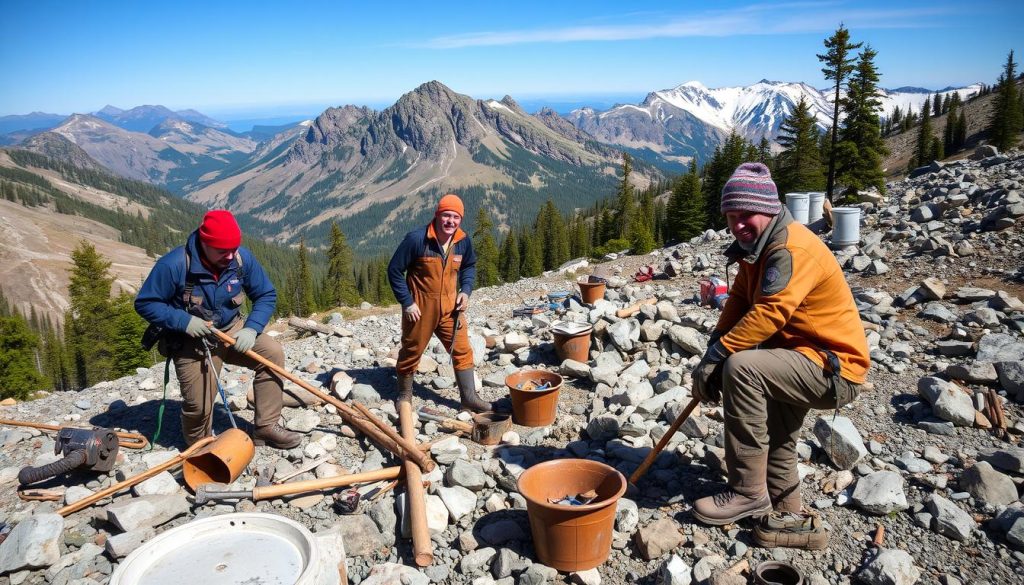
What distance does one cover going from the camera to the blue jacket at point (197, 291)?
5.01 meters

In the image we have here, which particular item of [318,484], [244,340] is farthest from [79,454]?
→ [318,484]

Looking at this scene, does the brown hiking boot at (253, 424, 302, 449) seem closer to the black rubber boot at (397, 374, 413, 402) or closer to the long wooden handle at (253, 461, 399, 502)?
the long wooden handle at (253, 461, 399, 502)

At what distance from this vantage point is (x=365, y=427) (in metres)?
5.85

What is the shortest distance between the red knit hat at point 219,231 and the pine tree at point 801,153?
38.7 meters

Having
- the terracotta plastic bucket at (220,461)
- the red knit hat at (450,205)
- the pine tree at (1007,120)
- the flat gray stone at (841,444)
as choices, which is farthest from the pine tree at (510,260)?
the flat gray stone at (841,444)

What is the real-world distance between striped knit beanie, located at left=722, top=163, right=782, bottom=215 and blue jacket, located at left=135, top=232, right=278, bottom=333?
171 inches

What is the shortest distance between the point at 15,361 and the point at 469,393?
44116 millimetres

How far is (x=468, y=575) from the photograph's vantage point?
4137mm

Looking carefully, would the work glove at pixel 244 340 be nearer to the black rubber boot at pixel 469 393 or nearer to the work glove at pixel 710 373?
the black rubber boot at pixel 469 393

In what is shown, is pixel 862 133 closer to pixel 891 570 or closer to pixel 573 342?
pixel 573 342

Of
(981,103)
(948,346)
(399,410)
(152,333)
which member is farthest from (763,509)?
(981,103)

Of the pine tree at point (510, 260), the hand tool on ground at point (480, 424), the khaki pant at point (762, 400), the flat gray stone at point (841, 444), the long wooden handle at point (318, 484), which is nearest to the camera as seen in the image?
the khaki pant at point (762, 400)

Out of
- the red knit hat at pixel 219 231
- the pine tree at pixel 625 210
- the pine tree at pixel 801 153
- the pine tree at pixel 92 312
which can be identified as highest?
the pine tree at pixel 801 153

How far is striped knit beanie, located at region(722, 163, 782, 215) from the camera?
3.63 metres
